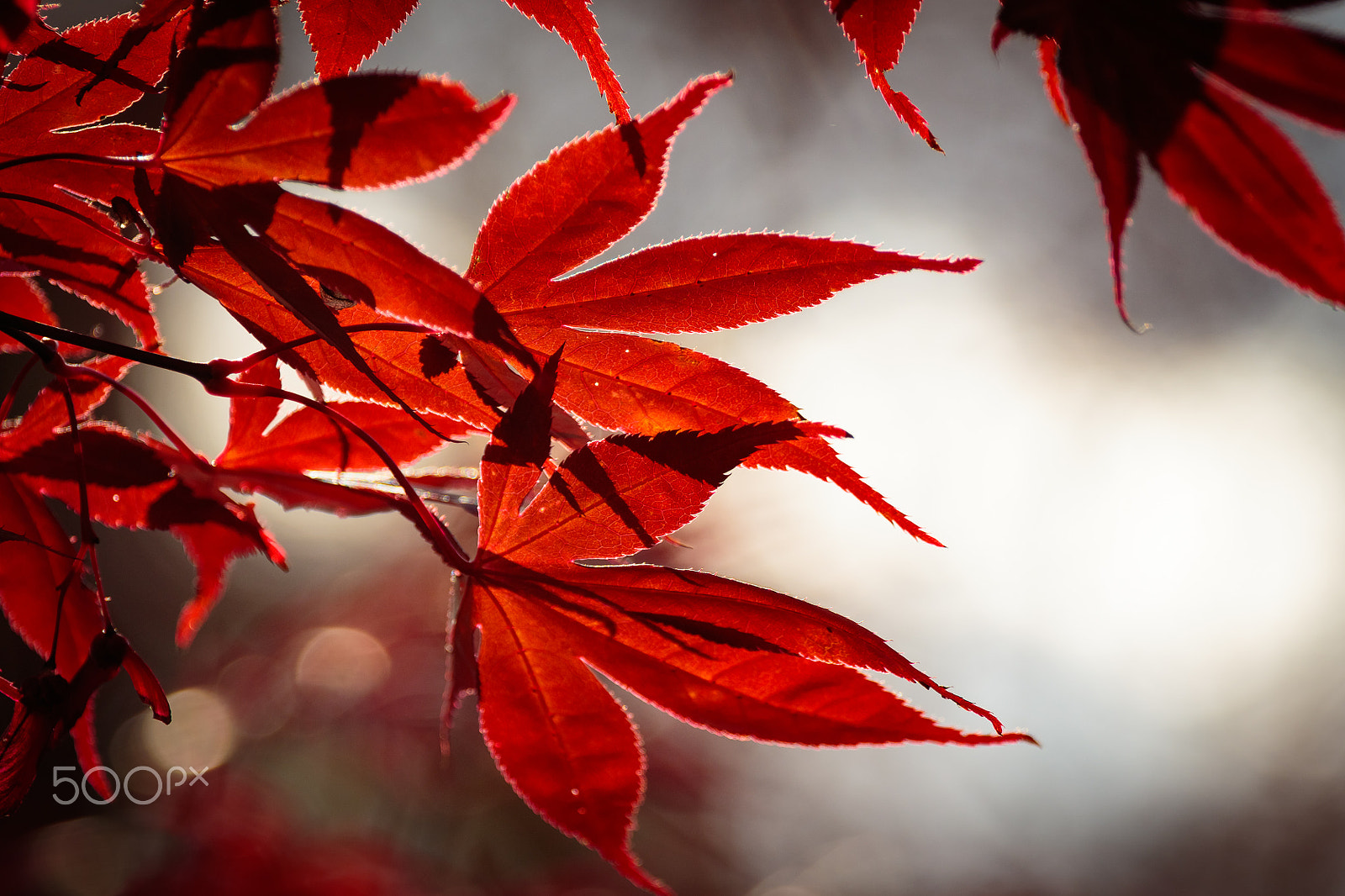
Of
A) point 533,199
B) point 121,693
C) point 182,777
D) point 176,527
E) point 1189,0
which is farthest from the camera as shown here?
point 121,693

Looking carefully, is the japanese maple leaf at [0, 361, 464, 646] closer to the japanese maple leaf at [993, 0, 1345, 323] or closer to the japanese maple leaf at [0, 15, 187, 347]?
the japanese maple leaf at [0, 15, 187, 347]

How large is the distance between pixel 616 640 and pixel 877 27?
32cm

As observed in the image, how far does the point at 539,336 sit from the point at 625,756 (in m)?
0.22

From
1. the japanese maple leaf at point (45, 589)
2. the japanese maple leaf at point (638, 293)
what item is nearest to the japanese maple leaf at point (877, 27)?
the japanese maple leaf at point (638, 293)

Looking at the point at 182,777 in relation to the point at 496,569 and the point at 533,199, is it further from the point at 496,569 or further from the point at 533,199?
the point at 533,199

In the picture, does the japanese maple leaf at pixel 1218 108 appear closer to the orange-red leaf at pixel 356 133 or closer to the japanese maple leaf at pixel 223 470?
the orange-red leaf at pixel 356 133

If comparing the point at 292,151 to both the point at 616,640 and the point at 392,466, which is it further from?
the point at 616,640

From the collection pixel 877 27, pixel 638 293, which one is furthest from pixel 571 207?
pixel 877 27

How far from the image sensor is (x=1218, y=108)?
8.8 inches

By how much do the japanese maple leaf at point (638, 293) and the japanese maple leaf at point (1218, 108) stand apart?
0.38ft

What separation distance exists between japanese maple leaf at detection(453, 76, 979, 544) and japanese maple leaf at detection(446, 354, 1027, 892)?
1.4 inches

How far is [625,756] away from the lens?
38 centimetres

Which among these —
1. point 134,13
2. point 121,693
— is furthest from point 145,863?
point 134,13

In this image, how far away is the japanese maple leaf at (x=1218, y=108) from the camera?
0.21m
